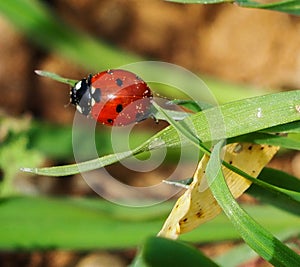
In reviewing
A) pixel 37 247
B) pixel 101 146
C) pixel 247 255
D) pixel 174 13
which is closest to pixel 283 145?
pixel 247 255

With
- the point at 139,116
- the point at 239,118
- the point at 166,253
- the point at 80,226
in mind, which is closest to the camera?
the point at 166,253

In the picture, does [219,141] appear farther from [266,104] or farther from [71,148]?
[71,148]

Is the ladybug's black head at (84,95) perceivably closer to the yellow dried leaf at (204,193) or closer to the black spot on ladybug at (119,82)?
the black spot on ladybug at (119,82)

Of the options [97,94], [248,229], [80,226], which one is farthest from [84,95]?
[248,229]

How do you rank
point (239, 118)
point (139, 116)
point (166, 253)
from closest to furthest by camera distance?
point (166, 253) → point (239, 118) → point (139, 116)

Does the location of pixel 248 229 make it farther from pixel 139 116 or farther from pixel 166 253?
pixel 139 116

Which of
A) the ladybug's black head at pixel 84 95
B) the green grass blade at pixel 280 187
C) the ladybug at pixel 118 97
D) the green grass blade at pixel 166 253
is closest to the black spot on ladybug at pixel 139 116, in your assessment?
the ladybug at pixel 118 97
